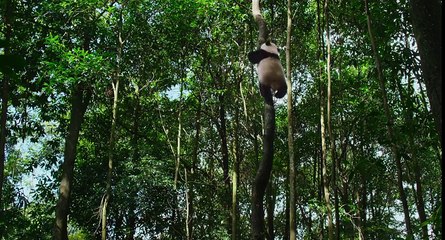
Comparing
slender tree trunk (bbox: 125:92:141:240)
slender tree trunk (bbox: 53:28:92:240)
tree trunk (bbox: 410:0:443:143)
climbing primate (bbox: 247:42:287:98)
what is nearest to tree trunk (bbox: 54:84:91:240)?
slender tree trunk (bbox: 53:28:92:240)

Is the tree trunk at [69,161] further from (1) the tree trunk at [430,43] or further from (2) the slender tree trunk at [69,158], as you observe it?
A: (1) the tree trunk at [430,43]

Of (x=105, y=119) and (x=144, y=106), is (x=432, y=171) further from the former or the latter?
(x=105, y=119)

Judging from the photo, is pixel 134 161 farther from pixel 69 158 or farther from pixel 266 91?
pixel 266 91

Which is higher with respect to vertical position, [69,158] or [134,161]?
[134,161]

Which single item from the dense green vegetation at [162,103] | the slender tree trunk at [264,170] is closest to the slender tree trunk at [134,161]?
the dense green vegetation at [162,103]

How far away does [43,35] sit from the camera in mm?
7621

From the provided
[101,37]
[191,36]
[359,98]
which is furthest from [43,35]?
[359,98]

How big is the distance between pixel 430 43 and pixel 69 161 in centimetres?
795

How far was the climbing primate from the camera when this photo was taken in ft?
6.85

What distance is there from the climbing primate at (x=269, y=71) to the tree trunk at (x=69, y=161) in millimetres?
6500

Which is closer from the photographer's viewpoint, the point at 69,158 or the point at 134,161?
the point at 69,158

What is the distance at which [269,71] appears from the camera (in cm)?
210

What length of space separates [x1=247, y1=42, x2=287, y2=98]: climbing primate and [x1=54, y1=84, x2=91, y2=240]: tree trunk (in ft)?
21.3

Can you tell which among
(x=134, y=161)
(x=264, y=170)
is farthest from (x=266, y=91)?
(x=134, y=161)
